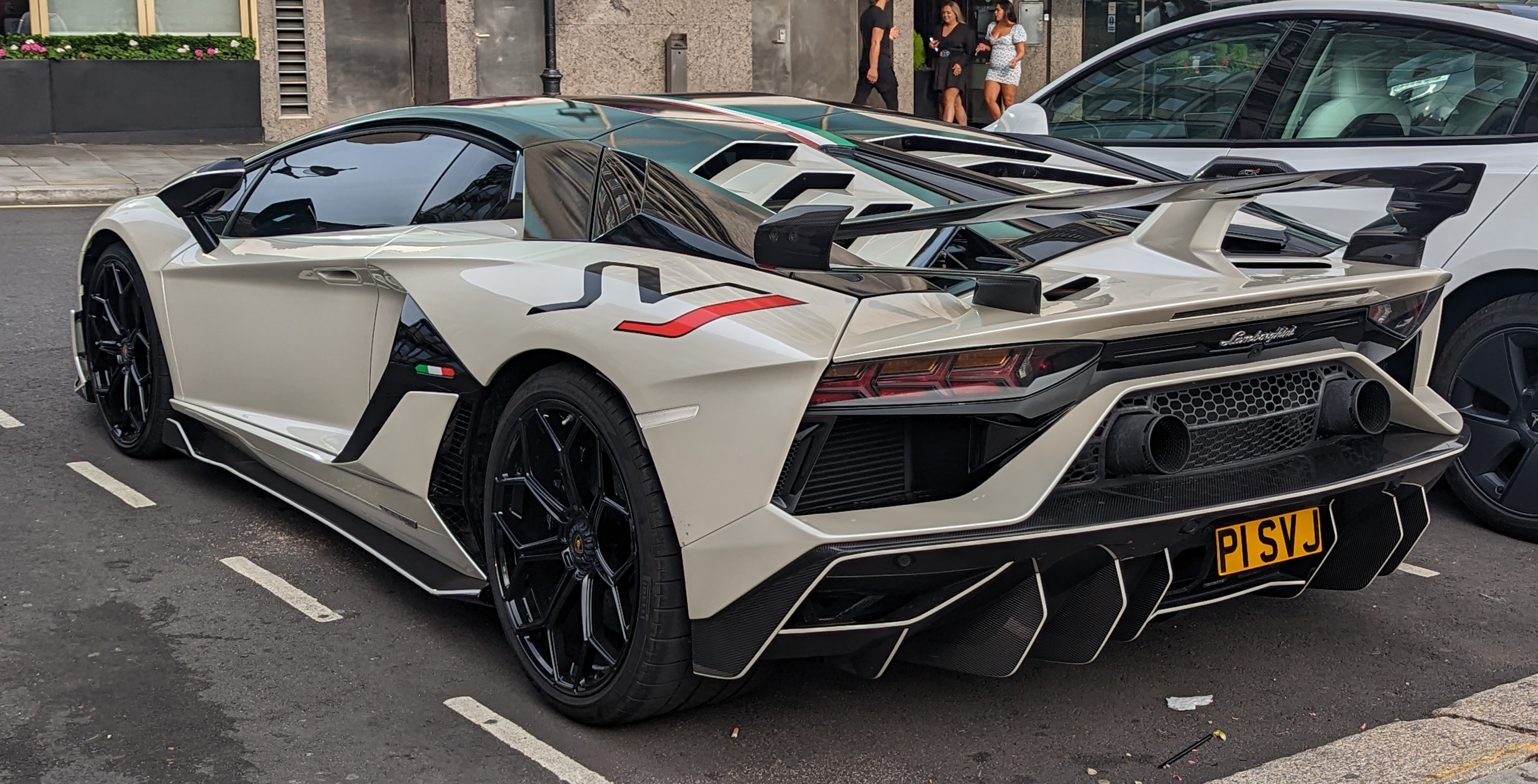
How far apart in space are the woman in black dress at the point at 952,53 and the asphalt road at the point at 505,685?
1380cm

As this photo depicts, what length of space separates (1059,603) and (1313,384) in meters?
0.82

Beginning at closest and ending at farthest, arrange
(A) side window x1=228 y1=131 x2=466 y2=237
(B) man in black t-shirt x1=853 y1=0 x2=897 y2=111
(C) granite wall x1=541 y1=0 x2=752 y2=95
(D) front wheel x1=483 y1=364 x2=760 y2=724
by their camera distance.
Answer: (D) front wheel x1=483 y1=364 x2=760 y2=724
(A) side window x1=228 y1=131 x2=466 y2=237
(B) man in black t-shirt x1=853 y1=0 x2=897 y2=111
(C) granite wall x1=541 y1=0 x2=752 y2=95

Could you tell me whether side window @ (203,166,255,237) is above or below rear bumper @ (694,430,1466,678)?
above

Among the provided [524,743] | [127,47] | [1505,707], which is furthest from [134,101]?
[1505,707]

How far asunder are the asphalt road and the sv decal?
93 cm

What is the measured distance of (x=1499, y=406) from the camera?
5.04 metres

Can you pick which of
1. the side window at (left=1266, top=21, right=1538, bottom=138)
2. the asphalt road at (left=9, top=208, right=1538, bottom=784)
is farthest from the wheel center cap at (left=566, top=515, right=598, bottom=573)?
the side window at (left=1266, top=21, right=1538, bottom=138)

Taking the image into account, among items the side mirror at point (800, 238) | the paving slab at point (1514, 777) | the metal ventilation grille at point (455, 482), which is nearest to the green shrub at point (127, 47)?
the metal ventilation grille at point (455, 482)

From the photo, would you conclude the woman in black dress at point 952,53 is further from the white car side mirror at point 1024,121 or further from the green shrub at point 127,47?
the white car side mirror at point 1024,121

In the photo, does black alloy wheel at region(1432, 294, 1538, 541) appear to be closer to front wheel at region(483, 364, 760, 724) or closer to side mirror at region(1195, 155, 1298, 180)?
side mirror at region(1195, 155, 1298, 180)

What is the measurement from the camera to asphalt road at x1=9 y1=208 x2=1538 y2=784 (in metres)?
3.37

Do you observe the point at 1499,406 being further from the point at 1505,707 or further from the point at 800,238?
the point at 800,238

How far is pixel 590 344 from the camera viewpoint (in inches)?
132

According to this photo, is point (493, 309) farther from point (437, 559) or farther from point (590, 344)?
point (437, 559)
